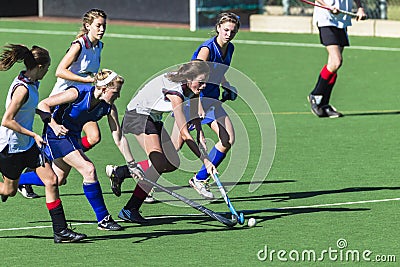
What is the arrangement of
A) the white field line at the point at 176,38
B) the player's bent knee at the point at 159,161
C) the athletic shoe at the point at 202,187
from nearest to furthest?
the player's bent knee at the point at 159,161 → the athletic shoe at the point at 202,187 → the white field line at the point at 176,38

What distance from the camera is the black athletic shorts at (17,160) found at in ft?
27.9

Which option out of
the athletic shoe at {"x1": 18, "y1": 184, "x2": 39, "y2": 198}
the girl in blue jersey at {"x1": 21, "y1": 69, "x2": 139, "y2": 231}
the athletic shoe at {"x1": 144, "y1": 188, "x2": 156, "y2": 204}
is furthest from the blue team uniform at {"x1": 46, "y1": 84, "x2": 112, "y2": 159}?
the athletic shoe at {"x1": 18, "y1": 184, "x2": 39, "y2": 198}

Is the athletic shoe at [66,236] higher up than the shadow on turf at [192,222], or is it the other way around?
the athletic shoe at [66,236]

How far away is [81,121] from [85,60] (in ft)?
5.32

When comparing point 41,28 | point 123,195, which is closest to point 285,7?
point 41,28

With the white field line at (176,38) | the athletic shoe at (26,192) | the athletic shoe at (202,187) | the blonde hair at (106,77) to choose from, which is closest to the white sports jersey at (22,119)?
the blonde hair at (106,77)

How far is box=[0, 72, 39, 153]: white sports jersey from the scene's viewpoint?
823 centimetres

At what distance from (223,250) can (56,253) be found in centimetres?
120

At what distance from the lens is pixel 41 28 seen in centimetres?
2398

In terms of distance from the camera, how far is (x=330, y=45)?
1442cm

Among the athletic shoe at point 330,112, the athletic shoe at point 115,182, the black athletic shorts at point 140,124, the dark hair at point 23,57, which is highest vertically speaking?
the dark hair at point 23,57

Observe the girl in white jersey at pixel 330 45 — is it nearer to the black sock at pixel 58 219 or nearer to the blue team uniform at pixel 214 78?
the blue team uniform at pixel 214 78

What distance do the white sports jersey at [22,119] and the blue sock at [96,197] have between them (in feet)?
1.83

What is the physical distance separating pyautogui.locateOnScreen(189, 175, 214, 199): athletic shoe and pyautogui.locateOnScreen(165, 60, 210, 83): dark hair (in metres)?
1.38
